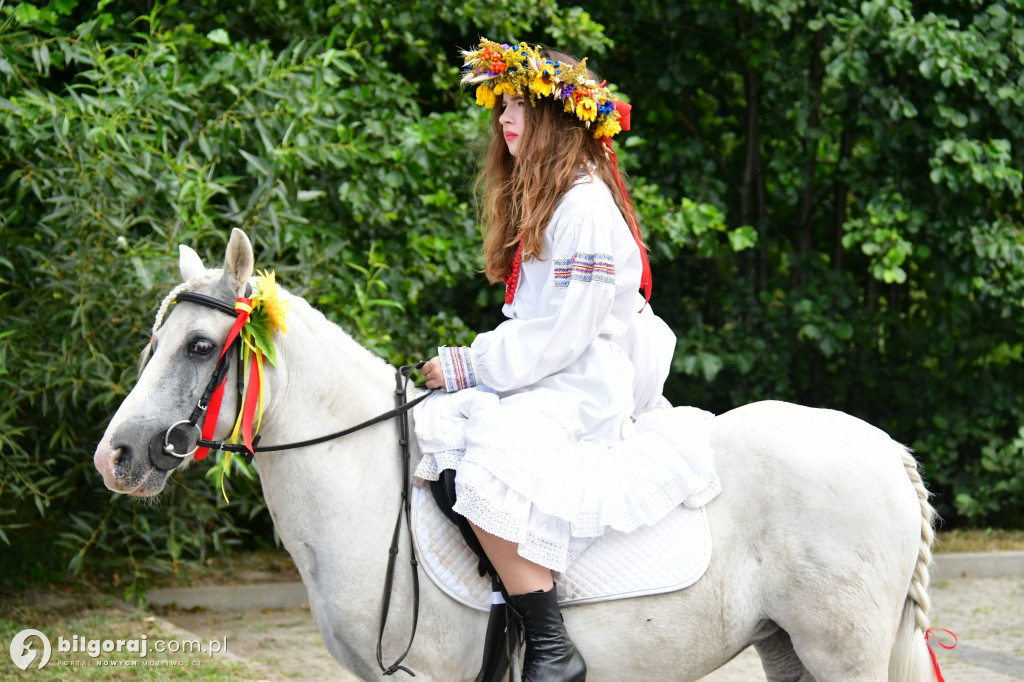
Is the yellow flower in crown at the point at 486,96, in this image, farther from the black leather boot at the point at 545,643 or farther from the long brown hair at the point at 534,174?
the black leather boot at the point at 545,643

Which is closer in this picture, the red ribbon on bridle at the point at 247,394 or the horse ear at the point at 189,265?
the red ribbon on bridle at the point at 247,394

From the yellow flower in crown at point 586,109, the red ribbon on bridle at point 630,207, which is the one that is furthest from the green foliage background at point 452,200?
the yellow flower in crown at point 586,109

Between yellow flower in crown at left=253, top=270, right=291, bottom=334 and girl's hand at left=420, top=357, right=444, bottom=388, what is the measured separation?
473 millimetres

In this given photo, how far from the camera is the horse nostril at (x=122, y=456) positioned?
2518mm

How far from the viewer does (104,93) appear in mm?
5355

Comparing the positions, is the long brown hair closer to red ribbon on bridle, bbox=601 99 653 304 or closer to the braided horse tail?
red ribbon on bridle, bbox=601 99 653 304

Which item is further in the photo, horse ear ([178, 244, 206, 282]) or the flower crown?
the flower crown

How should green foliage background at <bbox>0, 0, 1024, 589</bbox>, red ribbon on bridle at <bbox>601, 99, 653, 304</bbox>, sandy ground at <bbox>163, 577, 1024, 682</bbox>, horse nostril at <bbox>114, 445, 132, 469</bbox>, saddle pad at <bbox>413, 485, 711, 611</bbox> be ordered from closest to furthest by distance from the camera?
horse nostril at <bbox>114, 445, 132, 469</bbox> → saddle pad at <bbox>413, 485, 711, 611</bbox> → red ribbon on bridle at <bbox>601, 99, 653, 304</bbox> → green foliage background at <bbox>0, 0, 1024, 589</bbox> → sandy ground at <bbox>163, 577, 1024, 682</bbox>

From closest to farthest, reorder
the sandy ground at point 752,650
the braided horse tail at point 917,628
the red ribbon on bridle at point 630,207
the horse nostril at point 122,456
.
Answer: the horse nostril at point 122,456 → the braided horse tail at point 917,628 → the red ribbon on bridle at point 630,207 → the sandy ground at point 752,650

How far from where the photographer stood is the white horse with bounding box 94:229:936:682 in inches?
107

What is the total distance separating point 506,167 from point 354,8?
12.1ft

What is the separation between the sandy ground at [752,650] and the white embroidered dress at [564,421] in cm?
264

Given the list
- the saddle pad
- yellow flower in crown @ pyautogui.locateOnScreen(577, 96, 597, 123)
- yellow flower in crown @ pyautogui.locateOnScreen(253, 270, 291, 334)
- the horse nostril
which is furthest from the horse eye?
yellow flower in crown @ pyautogui.locateOnScreen(577, 96, 597, 123)

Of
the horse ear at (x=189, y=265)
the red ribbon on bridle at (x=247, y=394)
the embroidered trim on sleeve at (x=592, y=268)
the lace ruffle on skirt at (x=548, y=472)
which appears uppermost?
the embroidered trim on sleeve at (x=592, y=268)
